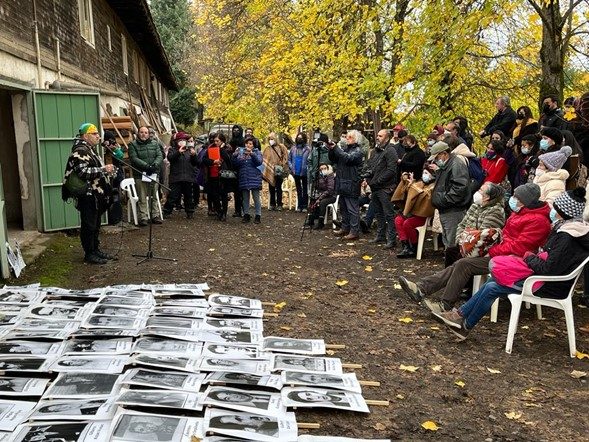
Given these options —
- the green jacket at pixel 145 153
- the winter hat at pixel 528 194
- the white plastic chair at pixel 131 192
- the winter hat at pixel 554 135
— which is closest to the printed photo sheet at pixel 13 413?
the winter hat at pixel 528 194

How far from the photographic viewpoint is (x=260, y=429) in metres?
3.51

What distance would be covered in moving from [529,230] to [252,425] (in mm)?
3393

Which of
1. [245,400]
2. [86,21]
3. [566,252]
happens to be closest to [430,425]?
[245,400]

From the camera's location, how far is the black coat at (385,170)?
374 inches

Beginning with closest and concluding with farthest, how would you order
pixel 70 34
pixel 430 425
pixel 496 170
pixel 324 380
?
pixel 430 425 → pixel 324 380 → pixel 496 170 → pixel 70 34

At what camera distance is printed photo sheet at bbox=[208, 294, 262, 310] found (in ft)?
20.4

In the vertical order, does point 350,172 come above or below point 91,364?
above

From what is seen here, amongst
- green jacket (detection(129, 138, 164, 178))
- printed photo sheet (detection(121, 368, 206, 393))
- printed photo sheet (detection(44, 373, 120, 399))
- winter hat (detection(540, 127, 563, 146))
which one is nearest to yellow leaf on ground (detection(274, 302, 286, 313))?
printed photo sheet (detection(121, 368, 206, 393))

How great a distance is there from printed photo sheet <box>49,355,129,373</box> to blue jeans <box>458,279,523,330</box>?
3.15 m

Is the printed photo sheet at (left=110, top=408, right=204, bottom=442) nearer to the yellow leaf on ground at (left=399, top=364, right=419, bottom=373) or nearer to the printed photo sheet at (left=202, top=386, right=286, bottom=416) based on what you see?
the printed photo sheet at (left=202, top=386, right=286, bottom=416)

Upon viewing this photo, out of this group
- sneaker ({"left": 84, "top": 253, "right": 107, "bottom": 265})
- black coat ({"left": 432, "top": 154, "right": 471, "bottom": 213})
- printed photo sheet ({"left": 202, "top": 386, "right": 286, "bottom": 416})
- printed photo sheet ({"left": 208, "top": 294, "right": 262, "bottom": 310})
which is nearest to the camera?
printed photo sheet ({"left": 202, "top": 386, "right": 286, "bottom": 416})

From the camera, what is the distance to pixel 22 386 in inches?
157

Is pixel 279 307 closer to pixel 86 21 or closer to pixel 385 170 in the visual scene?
pixel 385 170

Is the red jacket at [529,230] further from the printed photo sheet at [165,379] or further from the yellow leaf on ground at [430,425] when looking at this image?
the printed photo sheet at [165,379]
